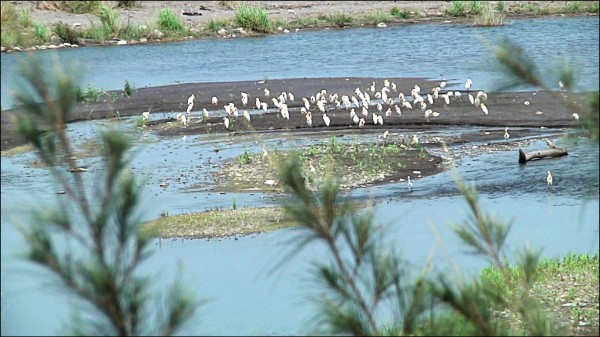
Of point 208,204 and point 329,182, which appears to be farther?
point 208,204

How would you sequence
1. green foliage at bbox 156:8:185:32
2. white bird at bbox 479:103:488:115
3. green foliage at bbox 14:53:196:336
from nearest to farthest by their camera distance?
green foliage at bbox 14:53:196:336
white bird at bbox 479:103:488:115
green foliage at bbox 156:8:185:32

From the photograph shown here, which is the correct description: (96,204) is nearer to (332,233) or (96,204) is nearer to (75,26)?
(332,233)

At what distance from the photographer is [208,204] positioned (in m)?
14.1

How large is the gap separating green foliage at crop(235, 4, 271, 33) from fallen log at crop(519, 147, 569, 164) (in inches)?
845

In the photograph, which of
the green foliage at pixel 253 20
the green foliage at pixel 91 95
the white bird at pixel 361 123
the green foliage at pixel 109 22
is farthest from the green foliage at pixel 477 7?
the white bird at pixel 361 123

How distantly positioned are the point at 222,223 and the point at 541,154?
197 inches

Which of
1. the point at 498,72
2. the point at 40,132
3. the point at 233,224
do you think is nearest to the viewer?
the point at 40,132

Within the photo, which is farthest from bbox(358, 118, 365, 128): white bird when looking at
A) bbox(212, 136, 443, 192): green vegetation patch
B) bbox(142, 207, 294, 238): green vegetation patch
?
bbox(142, 207, 294, 238): green vegetation patch

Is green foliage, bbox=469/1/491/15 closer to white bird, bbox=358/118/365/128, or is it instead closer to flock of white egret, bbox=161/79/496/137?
flock of white egret, bbox=161/79/496/137

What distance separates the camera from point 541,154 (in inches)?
622

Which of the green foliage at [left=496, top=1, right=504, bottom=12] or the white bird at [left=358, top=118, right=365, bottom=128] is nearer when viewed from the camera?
the white bird at [left=358, top=118, right=365, bottom=128]

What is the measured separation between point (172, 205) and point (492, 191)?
3.79 metres

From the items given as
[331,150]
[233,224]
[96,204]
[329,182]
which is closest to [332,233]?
[329,182]

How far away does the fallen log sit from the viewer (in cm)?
1574
